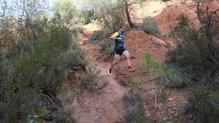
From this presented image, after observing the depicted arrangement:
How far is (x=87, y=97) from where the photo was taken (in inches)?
215

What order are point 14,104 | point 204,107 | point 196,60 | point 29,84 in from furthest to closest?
point 196,60 → point 204,107 → point 29,84 → point 14,104

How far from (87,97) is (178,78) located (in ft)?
8.90

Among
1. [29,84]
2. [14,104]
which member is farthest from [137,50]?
[14,104]

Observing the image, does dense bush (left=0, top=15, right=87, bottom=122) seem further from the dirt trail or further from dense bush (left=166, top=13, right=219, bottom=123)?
dense bush (left=166, top=13, right=219, bottom=123)

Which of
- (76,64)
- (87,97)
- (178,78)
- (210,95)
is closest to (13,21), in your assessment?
(76,64)

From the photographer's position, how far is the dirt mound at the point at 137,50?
7430 mm

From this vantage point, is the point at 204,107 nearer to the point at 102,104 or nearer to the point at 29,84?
the point at 102,104

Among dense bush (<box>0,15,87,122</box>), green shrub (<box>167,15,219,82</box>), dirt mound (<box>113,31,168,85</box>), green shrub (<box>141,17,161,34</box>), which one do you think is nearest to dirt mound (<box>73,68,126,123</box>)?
dense bush (<box>0,15,87,122</box>)

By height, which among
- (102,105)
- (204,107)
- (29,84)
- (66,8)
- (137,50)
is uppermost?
(66,8)

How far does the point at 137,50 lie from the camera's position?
923cm

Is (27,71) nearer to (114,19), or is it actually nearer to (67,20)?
(114,19)

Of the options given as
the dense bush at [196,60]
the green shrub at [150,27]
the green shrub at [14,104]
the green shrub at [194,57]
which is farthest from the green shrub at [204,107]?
the green shrub at [150,27]

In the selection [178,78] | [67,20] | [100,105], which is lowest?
[100,105]

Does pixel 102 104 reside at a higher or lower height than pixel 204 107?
lower
